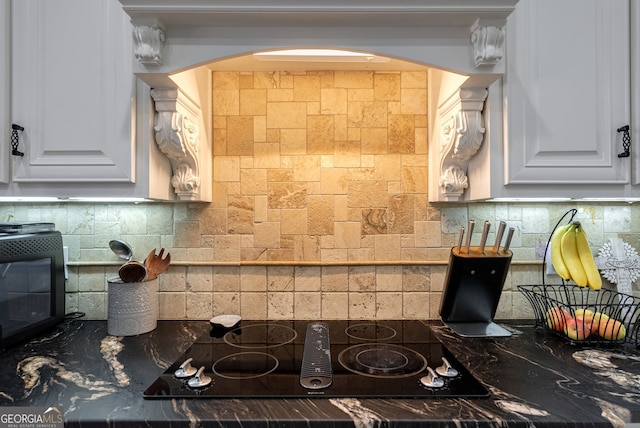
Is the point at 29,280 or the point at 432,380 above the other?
the point at 29,280

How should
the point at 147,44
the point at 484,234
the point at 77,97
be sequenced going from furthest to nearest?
the point at 484,234 < the point at 77,97 < the point at 147,44

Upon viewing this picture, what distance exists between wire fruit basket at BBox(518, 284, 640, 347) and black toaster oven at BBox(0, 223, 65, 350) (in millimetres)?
1760

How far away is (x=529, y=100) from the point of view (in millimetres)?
1043

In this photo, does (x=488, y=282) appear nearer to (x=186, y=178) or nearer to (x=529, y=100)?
(x=529, y=100)

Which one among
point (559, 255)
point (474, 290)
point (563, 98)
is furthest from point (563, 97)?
point (474, 290)

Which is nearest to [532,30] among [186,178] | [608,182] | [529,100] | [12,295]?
[529,100]

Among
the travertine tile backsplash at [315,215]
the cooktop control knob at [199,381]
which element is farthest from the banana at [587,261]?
the cooktop control knob at [199,381]

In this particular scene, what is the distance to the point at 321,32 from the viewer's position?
98cm

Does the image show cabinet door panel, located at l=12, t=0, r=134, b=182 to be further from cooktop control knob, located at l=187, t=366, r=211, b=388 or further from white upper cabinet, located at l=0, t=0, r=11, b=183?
cooktop control knob, located at l=187, t=366, r=211, b=388

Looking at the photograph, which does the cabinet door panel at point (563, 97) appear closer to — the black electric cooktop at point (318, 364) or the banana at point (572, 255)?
the banana at point (572, 255)

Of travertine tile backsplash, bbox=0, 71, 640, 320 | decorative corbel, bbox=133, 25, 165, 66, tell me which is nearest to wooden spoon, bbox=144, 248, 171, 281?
travertine tile backsplash, bbox=0, 71, 640, 320
